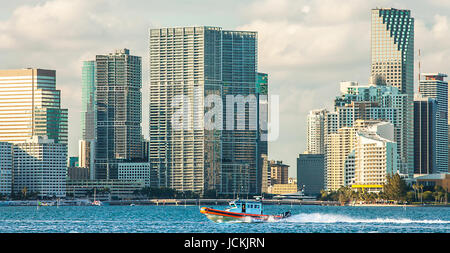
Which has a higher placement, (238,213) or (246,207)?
(246,207)

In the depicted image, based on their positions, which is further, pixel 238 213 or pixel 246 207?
pixel 246 207

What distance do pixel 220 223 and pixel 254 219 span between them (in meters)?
4.75

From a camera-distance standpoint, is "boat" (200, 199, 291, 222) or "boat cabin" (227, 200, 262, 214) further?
"boat cabin" (227, 200, 262, 214)

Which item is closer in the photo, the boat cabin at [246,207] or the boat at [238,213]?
the boat at [238,213]

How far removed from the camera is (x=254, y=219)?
108312mm
